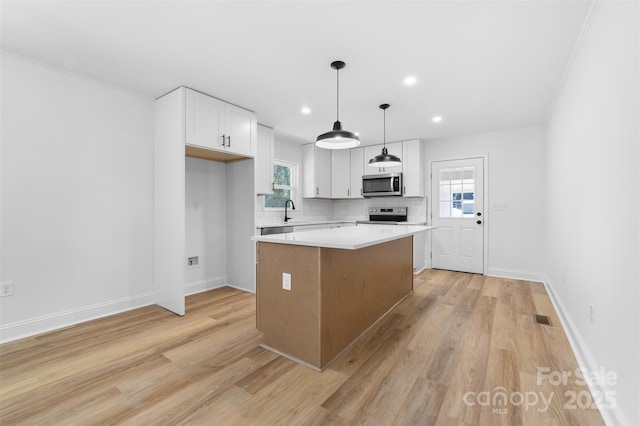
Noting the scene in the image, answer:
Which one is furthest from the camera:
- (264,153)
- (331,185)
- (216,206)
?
(331,185)

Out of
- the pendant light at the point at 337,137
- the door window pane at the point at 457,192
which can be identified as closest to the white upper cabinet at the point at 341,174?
the door window pane at the point at 457,192

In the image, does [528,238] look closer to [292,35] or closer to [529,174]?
[529,174]

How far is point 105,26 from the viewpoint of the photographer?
6.97 feet

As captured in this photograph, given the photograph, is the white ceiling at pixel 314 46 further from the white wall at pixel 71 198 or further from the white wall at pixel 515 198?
the white wall at pixel 515 198

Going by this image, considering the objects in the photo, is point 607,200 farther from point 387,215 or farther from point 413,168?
point 387,215

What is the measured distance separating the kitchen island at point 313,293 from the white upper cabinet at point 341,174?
11.3 ft

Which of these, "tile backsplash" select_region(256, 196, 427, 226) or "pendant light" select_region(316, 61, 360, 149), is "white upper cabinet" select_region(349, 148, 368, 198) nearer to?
"tile backsplash" select_region(256, 196, 427, 226)

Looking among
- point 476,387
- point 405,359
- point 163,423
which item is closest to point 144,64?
point 163,423

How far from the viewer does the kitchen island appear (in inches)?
81.4

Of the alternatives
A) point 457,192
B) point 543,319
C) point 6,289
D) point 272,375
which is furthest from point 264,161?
point 543,319

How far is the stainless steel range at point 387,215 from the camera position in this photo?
223 inches

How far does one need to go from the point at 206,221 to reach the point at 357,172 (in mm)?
3183

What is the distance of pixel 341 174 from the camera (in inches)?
240

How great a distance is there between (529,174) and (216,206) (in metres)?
4.92
